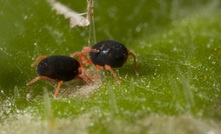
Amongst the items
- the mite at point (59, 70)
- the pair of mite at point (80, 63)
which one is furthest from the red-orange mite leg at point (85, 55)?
the mite at point (59, 70)

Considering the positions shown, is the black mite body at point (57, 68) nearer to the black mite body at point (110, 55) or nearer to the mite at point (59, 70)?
the mite at point (59, 70)

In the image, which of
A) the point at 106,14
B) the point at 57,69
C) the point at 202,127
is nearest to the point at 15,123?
the point at 57,69

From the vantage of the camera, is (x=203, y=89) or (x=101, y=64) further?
(x=101, y=64)

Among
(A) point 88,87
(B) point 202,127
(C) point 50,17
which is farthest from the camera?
(C) point 50,17

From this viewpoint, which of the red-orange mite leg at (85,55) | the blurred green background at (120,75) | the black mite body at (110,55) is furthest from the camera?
the red-orange mite leg at (85,55)

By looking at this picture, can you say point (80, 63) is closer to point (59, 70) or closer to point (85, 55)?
point (85, 55)

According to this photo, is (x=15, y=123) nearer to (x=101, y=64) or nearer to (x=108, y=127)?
(x=108, y=127)
